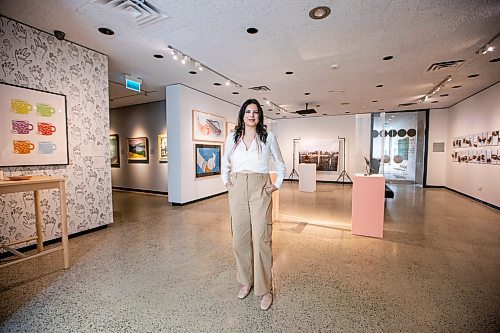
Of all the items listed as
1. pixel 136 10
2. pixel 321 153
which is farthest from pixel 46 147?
pixel 321 153

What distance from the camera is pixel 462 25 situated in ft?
9.80

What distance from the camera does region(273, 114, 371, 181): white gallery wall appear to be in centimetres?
976

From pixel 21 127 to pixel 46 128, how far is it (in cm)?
26

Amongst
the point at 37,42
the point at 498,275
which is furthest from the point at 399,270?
the point at 37,42

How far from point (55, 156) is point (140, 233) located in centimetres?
166

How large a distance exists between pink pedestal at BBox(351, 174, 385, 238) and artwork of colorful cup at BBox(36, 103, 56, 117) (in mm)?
4626

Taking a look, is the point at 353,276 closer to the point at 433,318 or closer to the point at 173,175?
the point at 433,318

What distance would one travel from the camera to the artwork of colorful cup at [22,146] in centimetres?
288

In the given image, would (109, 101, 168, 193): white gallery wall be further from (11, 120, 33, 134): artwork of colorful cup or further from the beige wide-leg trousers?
the beige wide-leg trousers

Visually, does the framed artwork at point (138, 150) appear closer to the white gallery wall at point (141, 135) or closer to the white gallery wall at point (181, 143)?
the white gallery wall at point (141, 135)

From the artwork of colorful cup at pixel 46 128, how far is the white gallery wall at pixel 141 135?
13.1 feet

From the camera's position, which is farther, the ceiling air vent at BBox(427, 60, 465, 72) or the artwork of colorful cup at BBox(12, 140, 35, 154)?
the ceiling air vent at BBox(427, 60, 465, 72)

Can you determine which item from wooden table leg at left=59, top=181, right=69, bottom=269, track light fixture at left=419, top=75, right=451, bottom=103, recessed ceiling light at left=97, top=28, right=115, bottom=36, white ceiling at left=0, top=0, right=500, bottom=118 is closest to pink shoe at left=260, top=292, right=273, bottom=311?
wooden table leg at left=59, top=181, right=69, bottom=269

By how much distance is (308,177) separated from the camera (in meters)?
7.96
